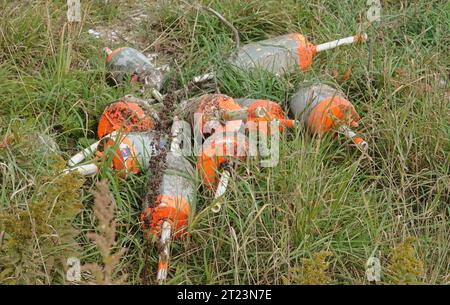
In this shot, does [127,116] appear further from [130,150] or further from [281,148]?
[281,148]

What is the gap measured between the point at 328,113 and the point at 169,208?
38.2 inches


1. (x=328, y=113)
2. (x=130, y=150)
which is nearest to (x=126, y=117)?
(x=130, y=150)

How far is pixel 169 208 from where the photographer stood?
280cm

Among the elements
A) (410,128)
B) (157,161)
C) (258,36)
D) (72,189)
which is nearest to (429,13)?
(258,36)

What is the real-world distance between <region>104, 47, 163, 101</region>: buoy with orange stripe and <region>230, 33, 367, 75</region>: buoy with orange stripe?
44 cm

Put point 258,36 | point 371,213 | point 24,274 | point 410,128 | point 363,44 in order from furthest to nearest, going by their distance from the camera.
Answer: point 258,36, point 363,44, point 410,128, point 371,213, point 24,274

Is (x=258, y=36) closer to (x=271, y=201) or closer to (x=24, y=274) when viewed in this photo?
(x=271, y=201)

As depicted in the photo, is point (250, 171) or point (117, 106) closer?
point (250, 171)

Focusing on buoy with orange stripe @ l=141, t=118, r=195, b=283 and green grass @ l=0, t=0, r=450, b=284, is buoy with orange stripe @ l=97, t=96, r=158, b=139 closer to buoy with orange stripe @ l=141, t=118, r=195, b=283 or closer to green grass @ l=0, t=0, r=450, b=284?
green grass @ l=0, t=0, r=450, b=284

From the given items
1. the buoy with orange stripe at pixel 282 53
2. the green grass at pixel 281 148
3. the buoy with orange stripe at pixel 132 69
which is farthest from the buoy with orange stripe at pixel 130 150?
the buoy with orange stripe at pixel 282 53

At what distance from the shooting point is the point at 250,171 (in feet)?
9.86

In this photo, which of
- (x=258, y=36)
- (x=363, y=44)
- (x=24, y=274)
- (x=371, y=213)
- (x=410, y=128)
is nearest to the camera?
(x=24, y=274)

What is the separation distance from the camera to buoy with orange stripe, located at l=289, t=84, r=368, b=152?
10.9 ft

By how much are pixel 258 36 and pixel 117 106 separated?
128 centimetres
